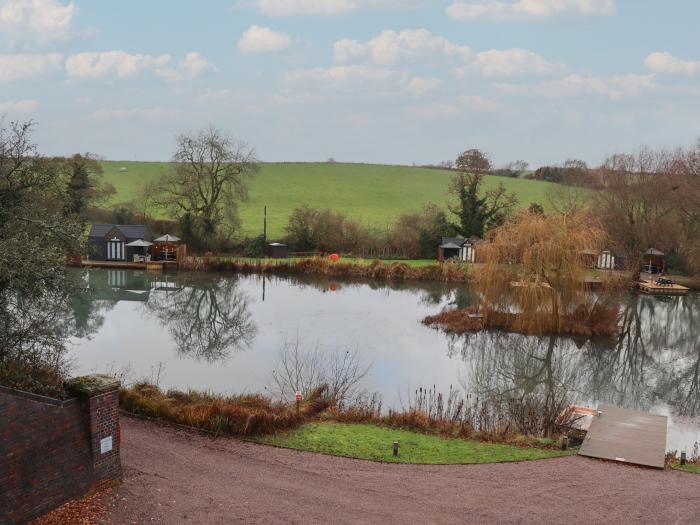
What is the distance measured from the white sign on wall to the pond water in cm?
693

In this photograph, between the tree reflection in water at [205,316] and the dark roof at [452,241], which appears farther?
the dark roof at [452,241]

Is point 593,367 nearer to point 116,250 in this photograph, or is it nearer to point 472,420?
point 472,420

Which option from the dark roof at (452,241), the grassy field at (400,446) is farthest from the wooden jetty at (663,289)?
the grassy field at (400,446)

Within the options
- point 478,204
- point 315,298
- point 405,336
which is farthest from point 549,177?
point 405,336

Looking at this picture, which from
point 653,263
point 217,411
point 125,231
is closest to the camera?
point 217,411

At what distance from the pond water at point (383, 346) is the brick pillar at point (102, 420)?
6.84m

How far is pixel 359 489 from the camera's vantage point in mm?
9648

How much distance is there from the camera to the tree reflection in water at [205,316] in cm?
2070

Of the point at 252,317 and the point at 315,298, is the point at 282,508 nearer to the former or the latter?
the point at 252,317

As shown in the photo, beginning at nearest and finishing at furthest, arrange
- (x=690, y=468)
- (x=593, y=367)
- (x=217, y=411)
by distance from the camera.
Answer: (x=690, y=468) → (x=217, y=411) → (x=593, y=367)

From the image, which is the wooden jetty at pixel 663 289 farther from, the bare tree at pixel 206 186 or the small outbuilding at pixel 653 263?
the bare tree at pixel 206 186

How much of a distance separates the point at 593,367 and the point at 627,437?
275 inches

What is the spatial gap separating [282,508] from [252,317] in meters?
16.8

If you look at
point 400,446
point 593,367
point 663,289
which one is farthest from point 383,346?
point 663,289
